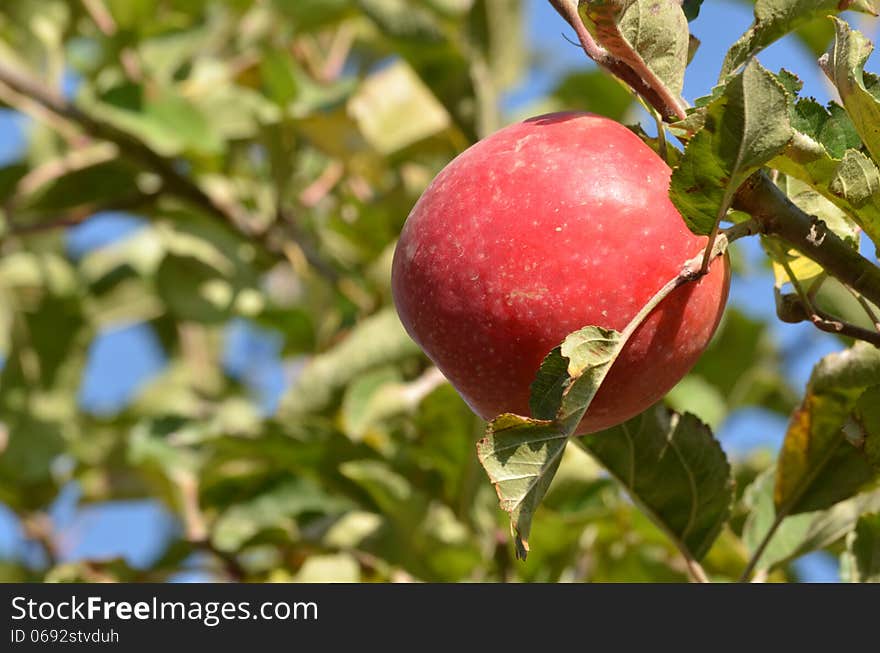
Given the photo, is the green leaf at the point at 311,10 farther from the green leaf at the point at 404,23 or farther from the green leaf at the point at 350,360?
the green leaf at the point at 350,360

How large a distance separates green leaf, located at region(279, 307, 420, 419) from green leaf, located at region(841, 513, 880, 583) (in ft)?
1.96

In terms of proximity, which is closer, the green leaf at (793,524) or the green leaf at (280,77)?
the green leaf at (793,524)

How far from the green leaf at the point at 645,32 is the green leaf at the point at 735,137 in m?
0.06

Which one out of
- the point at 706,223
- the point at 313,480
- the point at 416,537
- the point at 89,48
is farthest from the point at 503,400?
the point at 89,48

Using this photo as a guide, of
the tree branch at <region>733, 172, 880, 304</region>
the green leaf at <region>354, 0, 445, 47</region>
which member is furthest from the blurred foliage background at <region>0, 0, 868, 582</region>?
the tree branch at <region>733, 172, 880, 304</region>

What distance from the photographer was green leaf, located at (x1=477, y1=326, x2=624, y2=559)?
2.10 feet

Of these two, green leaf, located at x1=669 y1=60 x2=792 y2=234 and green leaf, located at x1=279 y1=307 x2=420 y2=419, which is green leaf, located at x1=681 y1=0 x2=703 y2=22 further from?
green leaf, located at x1=279 y1=307 x2=420 y2=419

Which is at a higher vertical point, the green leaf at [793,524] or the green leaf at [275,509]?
the green leaf at [793,524]

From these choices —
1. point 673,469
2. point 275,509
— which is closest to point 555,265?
point 673,469

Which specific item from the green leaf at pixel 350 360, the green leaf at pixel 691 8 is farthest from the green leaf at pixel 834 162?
the green leaf at pixel 350 360

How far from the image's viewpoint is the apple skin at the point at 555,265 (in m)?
0.69

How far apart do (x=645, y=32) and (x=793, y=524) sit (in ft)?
2.04

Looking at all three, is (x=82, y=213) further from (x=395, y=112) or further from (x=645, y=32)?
(x=645, y=32)
